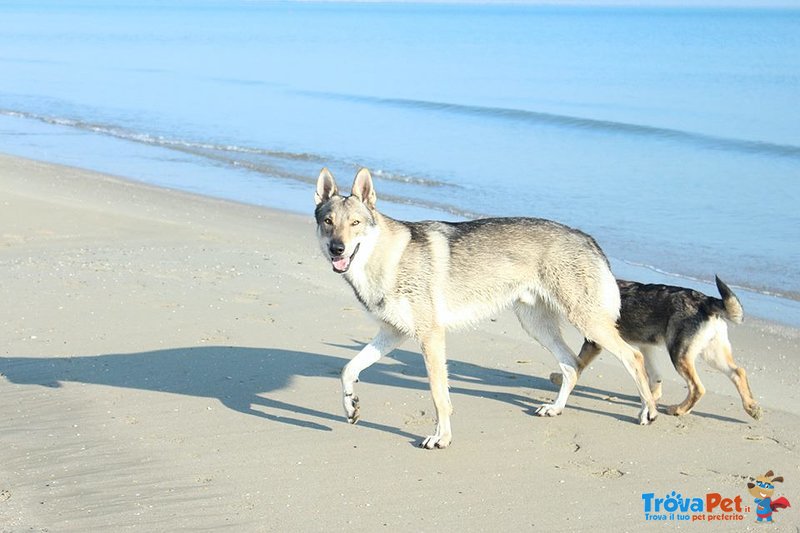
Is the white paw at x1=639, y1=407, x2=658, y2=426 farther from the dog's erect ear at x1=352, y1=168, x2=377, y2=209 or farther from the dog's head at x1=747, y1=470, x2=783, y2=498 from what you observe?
the dog's erect ear at x1=352, y1=168, x2=377, y2=209

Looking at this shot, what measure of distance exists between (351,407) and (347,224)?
1147 millimetres

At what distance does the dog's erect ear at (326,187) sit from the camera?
6.74 meters

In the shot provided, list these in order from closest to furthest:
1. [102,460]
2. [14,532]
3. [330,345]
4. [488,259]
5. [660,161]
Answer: [14,532] → [102,460] → [488,259] → [330,345] → [660,161]

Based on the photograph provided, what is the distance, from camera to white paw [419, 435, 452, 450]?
6.19m

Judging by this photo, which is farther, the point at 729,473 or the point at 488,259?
the point at 488,259

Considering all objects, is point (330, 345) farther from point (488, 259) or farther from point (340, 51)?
point (340, 51)

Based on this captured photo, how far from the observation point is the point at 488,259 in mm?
6750

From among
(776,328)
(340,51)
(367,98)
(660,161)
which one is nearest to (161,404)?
(776,328)

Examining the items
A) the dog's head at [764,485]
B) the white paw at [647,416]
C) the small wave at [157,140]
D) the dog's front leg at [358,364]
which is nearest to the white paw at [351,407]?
the dog's front leg at [358,364]

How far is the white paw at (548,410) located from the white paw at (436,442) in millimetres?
912

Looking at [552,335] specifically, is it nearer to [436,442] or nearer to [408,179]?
[436,442]

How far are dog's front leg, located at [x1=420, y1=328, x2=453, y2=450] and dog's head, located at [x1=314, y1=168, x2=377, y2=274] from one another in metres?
0.70

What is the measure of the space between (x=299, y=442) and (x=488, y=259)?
170cm

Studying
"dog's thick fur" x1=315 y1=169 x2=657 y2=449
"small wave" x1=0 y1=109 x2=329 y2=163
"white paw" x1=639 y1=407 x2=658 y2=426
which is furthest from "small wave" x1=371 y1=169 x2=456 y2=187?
"white paw" x1=639 y1=407 x2=658 y2=426
